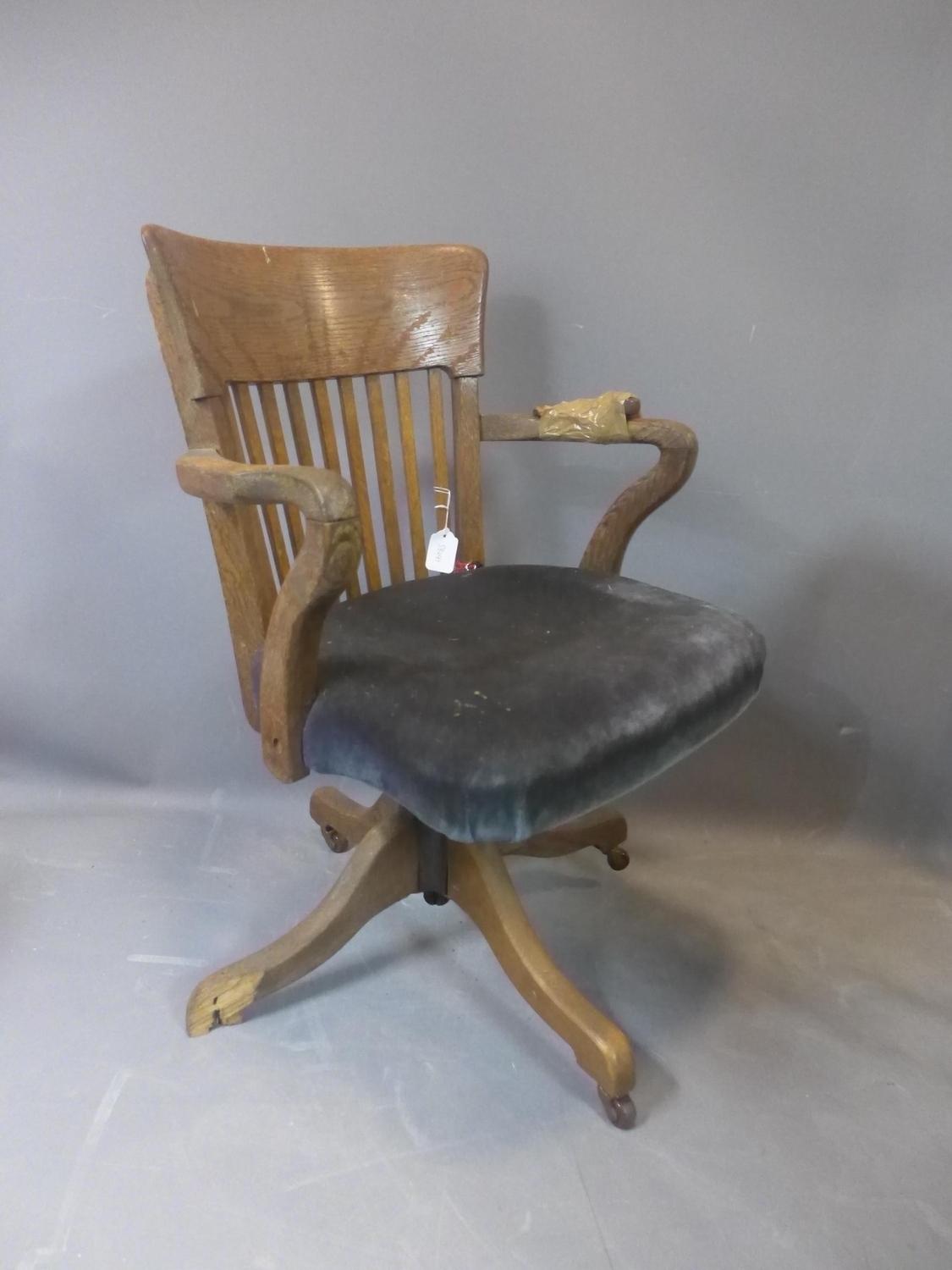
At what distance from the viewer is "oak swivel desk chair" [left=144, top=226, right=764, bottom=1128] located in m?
0.68

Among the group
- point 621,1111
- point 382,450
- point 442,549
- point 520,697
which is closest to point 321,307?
point 382,450

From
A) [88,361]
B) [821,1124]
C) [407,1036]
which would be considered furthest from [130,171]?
[821,1124]

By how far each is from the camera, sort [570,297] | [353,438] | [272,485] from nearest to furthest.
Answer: [272,485], [353,438], [570,297]

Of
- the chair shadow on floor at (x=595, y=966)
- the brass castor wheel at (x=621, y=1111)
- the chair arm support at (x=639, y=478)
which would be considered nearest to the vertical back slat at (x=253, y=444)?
the chair arm support at (x=639, y=478)

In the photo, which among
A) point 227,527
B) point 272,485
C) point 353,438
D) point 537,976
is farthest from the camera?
point 353,438

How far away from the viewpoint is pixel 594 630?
0.85m

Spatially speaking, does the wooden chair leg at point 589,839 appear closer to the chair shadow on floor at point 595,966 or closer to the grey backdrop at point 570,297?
the chair shadow on floor at point 595,966

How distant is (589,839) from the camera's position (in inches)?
49.1

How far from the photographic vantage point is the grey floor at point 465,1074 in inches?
30.1

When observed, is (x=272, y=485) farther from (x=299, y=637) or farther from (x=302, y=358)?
(x=302, y=358)

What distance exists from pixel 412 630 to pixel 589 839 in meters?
0.52

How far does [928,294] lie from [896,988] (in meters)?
0.88

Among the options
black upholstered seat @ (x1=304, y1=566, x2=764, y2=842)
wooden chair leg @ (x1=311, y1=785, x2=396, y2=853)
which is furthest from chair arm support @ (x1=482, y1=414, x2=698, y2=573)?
wooden chair leg @ (x1=311, y1=785, x2=396, y2=853)

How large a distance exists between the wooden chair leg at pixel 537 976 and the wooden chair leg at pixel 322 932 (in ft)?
0.24
